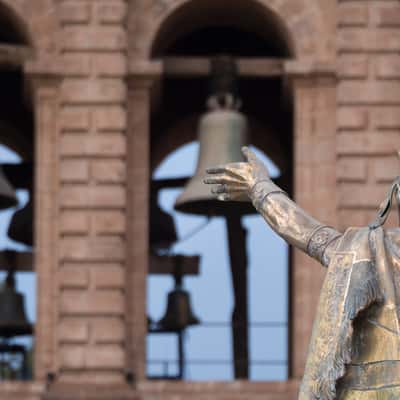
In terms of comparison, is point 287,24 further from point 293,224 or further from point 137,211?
point 293,224

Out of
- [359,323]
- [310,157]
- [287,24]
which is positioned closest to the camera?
[359,323]

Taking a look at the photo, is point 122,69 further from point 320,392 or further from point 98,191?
point 320,392

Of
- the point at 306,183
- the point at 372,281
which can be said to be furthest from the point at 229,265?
the point at 372,281

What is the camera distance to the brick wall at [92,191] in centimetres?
2161

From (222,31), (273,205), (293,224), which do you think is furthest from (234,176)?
(222,31)

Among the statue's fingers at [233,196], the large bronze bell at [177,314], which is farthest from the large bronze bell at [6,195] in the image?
the statue's fingers at [233,196]

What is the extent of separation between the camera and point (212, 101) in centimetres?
2203

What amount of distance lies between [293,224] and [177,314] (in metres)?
18.2

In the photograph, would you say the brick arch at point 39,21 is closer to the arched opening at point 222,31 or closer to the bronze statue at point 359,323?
the arched opening at point 222,31

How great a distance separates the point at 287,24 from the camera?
22531mm

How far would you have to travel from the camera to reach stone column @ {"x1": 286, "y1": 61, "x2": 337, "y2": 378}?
22031 mm

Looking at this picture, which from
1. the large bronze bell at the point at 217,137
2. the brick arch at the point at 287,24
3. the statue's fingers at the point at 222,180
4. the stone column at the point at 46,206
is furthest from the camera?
the brick arch at the point at 287,24

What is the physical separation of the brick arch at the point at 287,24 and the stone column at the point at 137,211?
32 centimetres

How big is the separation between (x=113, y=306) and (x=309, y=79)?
3273mm
